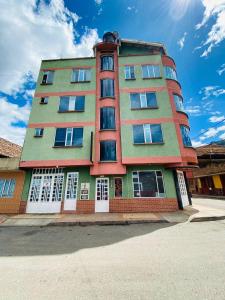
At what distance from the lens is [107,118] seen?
15.4m

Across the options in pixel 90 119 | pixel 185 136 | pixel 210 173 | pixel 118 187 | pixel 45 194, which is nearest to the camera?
pixel 118 187

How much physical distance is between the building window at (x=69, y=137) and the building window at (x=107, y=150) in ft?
6.58

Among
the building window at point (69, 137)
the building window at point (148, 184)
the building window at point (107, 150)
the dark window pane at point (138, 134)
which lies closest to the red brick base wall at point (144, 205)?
the building window at point (148, 184)

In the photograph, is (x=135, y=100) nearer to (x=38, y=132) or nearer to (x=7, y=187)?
(x=38, y=132)

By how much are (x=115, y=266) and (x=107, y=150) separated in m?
10.5

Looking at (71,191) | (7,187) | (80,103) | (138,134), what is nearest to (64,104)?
(80,103)

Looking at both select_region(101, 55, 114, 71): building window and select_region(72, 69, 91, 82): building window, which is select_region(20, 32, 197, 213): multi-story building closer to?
select_region(72, 69, 91, 82): building window

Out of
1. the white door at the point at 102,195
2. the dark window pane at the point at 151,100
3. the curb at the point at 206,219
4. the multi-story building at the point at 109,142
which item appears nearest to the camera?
the curb at the point at 206,219

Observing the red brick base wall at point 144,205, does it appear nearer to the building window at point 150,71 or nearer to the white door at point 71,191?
the white door at point 71,191

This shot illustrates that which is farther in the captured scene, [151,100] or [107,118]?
[151,100]

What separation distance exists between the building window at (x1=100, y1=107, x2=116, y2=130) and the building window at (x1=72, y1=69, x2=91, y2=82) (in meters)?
4.32

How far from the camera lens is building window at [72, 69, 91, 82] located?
17.2 m

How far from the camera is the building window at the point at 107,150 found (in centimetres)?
1429

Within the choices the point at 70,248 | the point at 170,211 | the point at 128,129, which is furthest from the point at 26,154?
the point at 170,211
